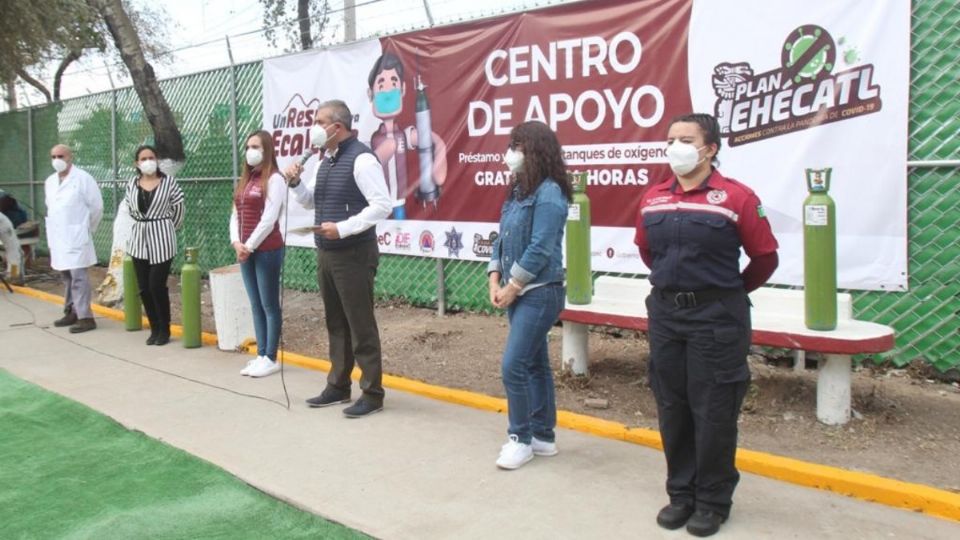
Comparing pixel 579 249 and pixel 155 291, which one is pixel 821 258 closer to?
pixel 579 249

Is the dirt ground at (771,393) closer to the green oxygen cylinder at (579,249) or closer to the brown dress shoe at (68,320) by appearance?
the green oxygen cylinder at (579,249)

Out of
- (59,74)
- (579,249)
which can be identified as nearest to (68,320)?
(579,249)

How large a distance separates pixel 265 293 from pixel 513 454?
298cm

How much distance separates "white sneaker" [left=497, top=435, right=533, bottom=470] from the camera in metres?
4.19

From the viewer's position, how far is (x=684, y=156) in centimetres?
329

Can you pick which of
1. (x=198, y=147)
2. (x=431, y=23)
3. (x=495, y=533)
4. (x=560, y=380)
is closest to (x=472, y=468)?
(x=495, y=533)

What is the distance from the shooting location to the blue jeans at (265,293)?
630 cm

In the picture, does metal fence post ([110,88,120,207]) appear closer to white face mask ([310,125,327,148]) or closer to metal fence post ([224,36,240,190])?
metal fence post ([224,36,240,190])

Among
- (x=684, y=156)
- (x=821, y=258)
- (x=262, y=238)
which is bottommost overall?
(x=821, y=258)

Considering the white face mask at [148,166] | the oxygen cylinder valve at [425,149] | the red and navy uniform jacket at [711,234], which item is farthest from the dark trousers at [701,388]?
the white face mask at [148,166]

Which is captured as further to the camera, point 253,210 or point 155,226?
point 155,226

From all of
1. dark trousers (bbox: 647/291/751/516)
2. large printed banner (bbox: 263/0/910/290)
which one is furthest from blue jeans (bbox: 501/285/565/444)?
large printed banner (bbox: 263/0/910/290)

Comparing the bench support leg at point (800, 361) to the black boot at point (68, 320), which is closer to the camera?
the bench support leg at point (800, 361)

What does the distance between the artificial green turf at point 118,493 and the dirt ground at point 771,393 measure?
2.06 meters
